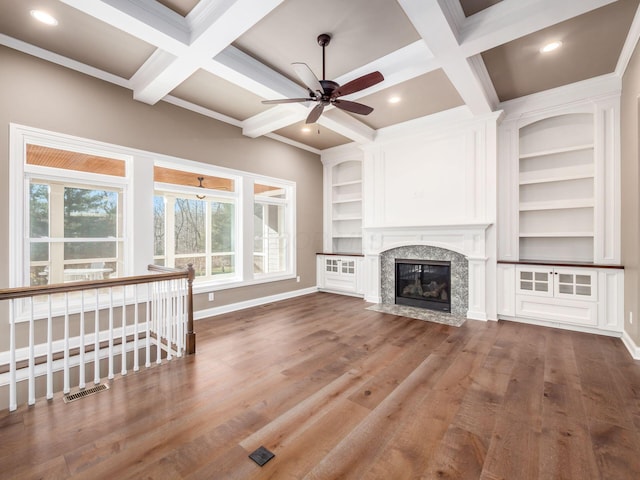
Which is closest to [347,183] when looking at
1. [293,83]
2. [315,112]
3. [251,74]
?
[293,83]

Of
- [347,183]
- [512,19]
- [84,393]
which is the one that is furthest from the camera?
[347,183]

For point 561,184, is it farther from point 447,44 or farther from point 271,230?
point 271,230

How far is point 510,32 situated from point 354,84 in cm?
144

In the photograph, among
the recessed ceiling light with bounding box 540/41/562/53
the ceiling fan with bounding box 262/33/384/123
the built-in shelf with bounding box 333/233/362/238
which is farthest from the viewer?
the built-in shelf with bounding box 333/233/362/238

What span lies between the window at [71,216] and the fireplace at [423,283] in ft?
14.3

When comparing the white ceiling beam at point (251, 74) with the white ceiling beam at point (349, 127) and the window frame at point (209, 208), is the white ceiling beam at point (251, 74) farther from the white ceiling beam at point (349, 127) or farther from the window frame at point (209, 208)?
the window frame at point (209, 208)

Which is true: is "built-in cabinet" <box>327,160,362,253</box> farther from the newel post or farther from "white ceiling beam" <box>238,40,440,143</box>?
the newel post

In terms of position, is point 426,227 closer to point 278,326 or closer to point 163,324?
point 278,326

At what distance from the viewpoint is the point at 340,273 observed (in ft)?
21.0

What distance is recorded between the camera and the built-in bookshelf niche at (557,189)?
13.5 feet

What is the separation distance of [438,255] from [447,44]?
3104 mm

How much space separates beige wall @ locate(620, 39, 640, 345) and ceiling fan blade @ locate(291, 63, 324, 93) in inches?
127

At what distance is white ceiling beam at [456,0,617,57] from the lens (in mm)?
2391

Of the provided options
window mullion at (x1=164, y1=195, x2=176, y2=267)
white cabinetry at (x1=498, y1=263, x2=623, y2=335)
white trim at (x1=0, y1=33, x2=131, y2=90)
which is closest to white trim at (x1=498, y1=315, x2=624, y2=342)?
white cabinetry at (x1=498, y1=263, x2=623, y2=335)
